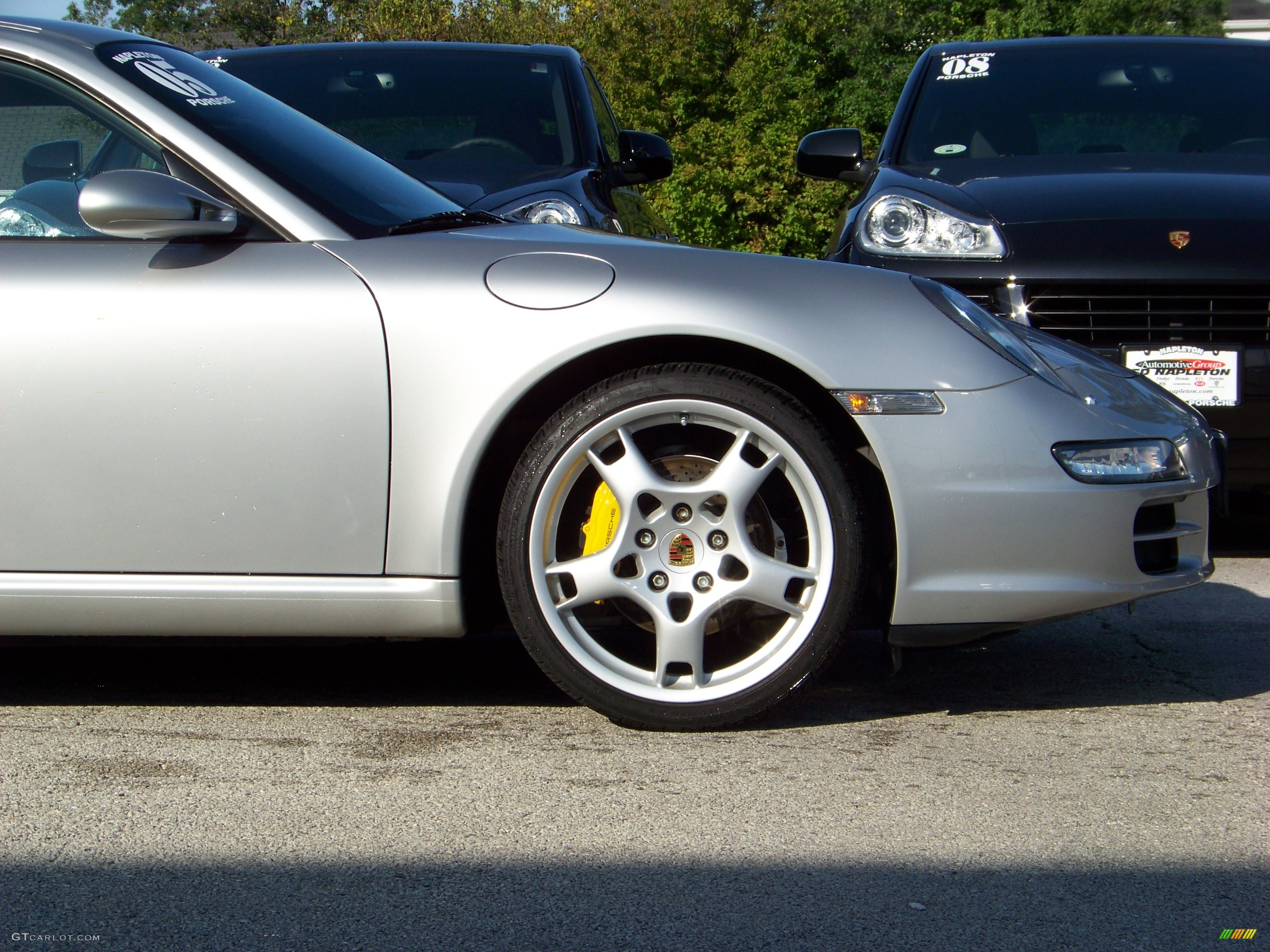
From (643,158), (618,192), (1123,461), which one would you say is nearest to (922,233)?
(618,192)

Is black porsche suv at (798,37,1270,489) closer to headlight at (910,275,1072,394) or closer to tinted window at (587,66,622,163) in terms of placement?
tinted window at (587,66,622,163)

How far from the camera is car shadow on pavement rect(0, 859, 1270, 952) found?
1972 millimetres

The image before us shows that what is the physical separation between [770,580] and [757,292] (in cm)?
59

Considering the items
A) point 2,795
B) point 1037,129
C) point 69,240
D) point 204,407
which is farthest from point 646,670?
point 1037,129

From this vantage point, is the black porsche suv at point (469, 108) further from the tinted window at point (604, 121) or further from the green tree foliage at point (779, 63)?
the green tree foliage at point (779, 63)

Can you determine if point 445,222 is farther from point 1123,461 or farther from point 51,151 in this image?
point 1123,461

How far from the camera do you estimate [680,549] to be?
2846 mm

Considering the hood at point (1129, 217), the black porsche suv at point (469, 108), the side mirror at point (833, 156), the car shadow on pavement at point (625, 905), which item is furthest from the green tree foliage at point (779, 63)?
the car shadow on pavement at point (625, 905)

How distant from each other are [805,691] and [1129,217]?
8.45ft

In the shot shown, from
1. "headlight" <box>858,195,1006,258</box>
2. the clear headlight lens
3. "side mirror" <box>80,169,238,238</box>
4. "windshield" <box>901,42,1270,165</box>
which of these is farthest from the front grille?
the clear headlight lens

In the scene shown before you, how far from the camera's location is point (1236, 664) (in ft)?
11.4

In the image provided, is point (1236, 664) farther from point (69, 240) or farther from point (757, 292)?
point (69, 240)

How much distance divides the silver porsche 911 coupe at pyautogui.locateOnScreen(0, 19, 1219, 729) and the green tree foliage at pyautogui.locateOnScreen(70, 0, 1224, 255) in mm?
19958

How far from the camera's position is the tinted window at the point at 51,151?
2.93 metres
